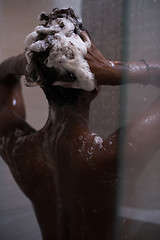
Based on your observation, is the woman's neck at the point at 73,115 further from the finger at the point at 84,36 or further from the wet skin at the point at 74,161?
the finger at the point at 84,36

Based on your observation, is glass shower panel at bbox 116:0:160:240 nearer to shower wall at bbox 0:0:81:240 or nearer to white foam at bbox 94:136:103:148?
white foam at bbox 94:136:103:148

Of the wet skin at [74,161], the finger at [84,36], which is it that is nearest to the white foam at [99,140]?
the wet skin at [74,161]

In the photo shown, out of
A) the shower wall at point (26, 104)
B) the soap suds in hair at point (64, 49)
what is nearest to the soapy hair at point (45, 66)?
the soap suds in hair at point (64, 49)

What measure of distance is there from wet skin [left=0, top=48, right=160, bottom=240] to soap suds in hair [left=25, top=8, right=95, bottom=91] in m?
0.02

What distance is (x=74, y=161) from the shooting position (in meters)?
0.50

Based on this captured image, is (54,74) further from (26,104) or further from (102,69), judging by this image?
(26,104)

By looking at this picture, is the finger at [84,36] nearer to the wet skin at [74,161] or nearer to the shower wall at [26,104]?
the wet skin at [74,161]

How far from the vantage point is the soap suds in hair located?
47 centimetres

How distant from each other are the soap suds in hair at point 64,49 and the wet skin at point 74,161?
0.06ft

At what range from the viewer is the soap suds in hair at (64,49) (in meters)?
0.47

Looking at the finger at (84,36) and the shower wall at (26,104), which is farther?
the shower wall at (26,104)

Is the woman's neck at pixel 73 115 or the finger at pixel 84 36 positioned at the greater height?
the finger at pixel 84 36

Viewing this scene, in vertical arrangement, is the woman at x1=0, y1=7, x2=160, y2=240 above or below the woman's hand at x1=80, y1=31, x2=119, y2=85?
below

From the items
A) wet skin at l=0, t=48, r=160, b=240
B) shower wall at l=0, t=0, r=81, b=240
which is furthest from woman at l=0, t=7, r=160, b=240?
shower wall at l=0, t=0, r=81, b=240
